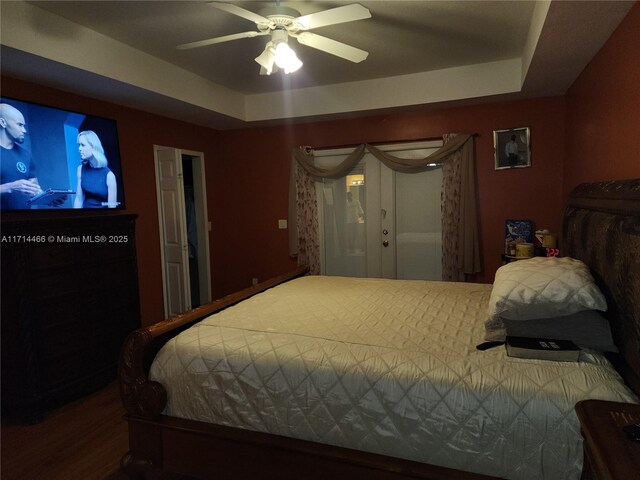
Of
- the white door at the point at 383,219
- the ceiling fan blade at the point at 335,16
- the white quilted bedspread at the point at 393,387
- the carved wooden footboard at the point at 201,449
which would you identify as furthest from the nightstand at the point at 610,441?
the white door at the point at 383,219

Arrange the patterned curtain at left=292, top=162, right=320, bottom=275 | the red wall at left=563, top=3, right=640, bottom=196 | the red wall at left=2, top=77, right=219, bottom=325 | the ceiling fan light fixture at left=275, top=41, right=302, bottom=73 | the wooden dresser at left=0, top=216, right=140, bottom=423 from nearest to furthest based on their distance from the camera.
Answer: the red wall at left=563, top=3, right=640, bottom=196
the ceiling fan light fixture at left=275, top=41, right=302, bottom=73
the wooden dresser at left=0, top=216, right=140, bottom=423
the red wall at left=2, top=77, right=219, bottom=325
the patterned curtain at left=292, top=162, right=320, bottom=275

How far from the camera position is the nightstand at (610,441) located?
0.86 meters

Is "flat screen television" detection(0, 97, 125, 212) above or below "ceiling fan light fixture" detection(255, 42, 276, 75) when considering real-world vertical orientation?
below

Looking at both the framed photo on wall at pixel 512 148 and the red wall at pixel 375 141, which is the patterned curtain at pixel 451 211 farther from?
the framed photo on wall at pixel 512 148

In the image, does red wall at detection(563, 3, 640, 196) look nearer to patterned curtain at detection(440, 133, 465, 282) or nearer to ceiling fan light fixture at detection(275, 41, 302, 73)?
patterned curtain at detection(440, 133, 465, 282)

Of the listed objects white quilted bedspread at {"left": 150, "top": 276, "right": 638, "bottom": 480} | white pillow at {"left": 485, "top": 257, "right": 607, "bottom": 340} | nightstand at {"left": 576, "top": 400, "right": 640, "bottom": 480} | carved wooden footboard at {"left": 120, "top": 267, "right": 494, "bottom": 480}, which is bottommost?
carved wooden footboard at {"left": 120, "top": 267, "right": 494, "bottom": 480}

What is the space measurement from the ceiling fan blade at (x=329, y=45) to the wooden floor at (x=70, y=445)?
103 inches

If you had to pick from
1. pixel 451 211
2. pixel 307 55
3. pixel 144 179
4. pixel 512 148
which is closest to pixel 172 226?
pixel 144 179

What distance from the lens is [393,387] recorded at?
1.54 meters

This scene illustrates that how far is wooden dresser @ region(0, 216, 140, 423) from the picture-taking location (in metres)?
2.59

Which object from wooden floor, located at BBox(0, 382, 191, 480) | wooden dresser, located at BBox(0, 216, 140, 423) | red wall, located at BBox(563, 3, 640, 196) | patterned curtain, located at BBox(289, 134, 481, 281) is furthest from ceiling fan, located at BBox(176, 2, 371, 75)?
wooden floor, located at BBox(0, 382, 191, 480)

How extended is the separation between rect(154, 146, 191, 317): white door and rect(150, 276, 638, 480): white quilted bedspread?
2158mm

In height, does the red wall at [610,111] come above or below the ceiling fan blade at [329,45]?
below

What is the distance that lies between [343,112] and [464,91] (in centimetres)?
121
